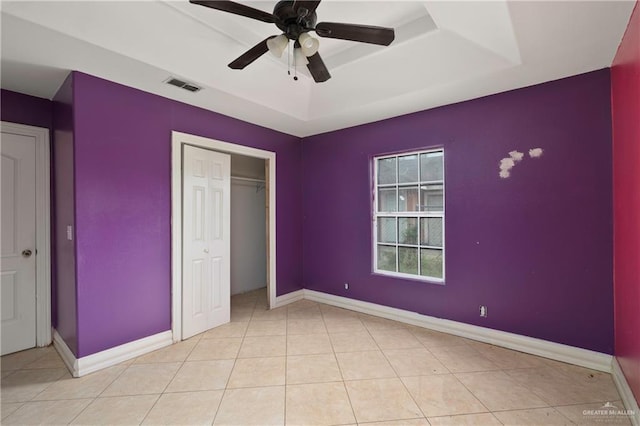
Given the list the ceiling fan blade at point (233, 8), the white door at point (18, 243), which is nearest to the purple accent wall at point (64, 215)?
the white door at point (18, 243)

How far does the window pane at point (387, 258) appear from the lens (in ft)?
12.1

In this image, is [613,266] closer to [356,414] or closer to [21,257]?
[356,414]

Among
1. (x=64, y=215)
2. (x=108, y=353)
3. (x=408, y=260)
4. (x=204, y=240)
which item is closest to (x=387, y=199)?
(x=408, y=260)

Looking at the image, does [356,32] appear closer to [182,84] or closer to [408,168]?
[182,84]

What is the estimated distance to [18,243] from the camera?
8.98ft

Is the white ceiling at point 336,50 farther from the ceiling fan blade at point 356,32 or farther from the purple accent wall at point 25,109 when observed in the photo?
the ceiling fan blade at point 356,32

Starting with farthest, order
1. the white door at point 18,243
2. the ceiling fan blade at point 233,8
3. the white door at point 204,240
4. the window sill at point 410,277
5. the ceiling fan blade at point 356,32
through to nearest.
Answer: the window sill at point 410,277
the white door at point 204,240
the white door at point 18,243
the ceiling fan blade at point 356,32
the ceiling fan blade at point 233,8

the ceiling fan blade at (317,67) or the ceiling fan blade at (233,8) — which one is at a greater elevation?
the ceiling fan blade at (233,8)

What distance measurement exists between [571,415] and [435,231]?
1866mm

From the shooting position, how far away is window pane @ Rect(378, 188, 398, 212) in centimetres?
366

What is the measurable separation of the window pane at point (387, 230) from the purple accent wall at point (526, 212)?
1.69ft

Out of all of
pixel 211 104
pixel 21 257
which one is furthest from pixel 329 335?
pixel 21 257

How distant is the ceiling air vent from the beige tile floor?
255 cm

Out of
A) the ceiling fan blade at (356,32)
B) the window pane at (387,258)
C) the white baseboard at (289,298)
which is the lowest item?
the white baseboard at (289,298)
